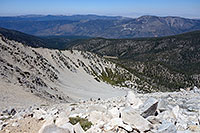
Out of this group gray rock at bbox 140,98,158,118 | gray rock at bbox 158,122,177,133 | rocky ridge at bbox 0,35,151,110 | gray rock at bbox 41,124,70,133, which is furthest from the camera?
rocky ridge at bbox 0,35,151,110

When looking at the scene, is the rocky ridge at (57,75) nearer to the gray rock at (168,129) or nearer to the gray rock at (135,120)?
the gray rock at (135,120)

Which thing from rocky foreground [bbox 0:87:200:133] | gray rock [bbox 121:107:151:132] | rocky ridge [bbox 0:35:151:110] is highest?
gray rock [bbox 121:107:151:132]

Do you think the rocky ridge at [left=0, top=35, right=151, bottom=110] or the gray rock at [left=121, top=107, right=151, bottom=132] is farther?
the rocky ridge at [left=0, top=35, right=151, bottom=110]

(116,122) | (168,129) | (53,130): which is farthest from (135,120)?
(53,130)

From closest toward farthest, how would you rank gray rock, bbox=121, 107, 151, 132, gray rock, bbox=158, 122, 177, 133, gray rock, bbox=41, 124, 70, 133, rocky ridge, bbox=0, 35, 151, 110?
gray rock, bbox=158, 122, 177, 133 → gray rock, bbox=41, 124, 70, 133 → gray rock, bbox=121, 107, 151, 132 → rocky ridge, bbox=0, 35, 151, 110

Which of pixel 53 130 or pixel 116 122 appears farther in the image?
pixel 116 122

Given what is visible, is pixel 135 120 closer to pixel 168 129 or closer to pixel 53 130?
pixel 168 129

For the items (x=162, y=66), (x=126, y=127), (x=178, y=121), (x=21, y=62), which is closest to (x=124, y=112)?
(x=126, y=127)

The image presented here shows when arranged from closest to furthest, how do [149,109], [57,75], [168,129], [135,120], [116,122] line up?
[168,129] → [135,120] → [116,122] → [149,109] → [57,75]

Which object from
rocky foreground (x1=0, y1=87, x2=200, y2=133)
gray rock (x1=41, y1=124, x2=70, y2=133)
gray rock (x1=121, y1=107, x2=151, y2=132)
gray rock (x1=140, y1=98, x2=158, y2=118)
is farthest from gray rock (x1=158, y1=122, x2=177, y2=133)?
gray rock (x1=41, y1=124, x2=70, y2=133)

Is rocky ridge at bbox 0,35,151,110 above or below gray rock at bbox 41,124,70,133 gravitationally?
below

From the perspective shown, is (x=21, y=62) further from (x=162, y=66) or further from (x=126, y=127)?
(x=162, y=66)

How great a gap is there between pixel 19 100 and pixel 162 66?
16672cm

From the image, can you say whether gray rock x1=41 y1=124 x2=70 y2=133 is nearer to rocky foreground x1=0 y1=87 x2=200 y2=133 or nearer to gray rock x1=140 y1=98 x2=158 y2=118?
rocky foreground x1=0 y1=87 x2=200 y2=133
